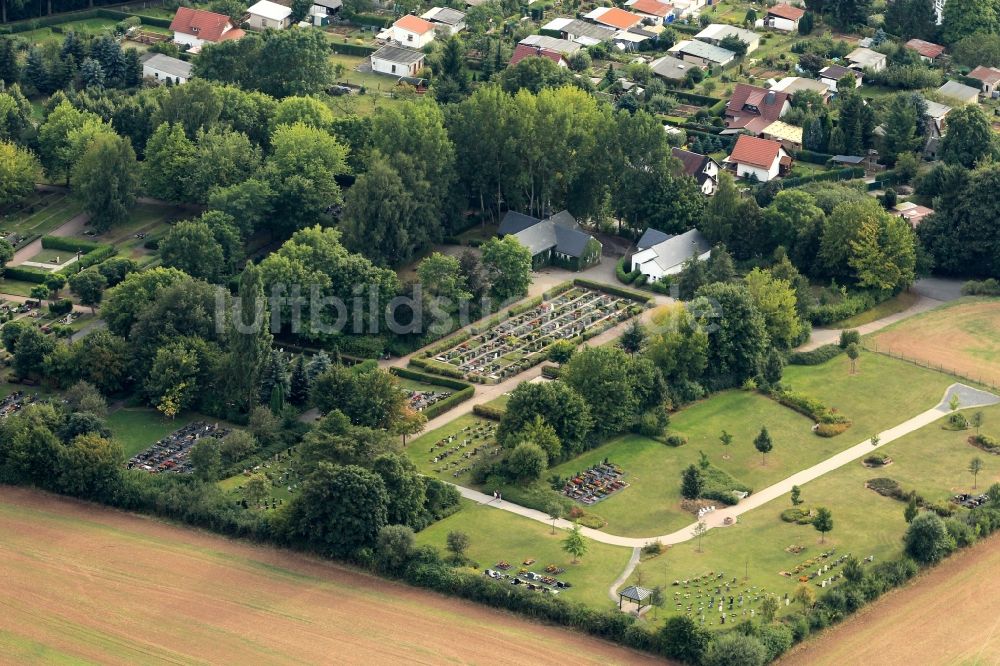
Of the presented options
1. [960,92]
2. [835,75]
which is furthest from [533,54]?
[960,92]

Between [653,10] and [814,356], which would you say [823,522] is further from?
[653,10]

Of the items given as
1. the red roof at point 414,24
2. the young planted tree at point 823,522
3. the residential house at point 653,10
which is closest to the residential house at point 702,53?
the residential house at point 653,10

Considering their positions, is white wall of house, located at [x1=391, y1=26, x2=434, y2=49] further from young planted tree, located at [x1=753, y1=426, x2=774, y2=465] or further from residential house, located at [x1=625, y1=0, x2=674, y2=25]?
young planted tree, located at [x1=753, y1=426, x2=774, y2=465]

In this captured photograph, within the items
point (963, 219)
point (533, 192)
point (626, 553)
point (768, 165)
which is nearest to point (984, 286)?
point (963, 219)

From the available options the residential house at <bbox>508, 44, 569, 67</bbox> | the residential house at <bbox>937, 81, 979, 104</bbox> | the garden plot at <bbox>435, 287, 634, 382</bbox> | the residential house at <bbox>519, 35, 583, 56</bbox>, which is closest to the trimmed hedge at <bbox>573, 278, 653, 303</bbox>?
the garden plot at <bbox>435, 287, 634, 382</bbox>

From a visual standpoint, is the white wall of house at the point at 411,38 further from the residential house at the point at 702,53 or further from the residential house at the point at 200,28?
the residential house at the point at 702,53

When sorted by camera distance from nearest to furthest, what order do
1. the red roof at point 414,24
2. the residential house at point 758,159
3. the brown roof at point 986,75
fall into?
A: 1. the residential house at point 758,159
2. the brown roof at point 986,75
3. the red roof at point 414,24
